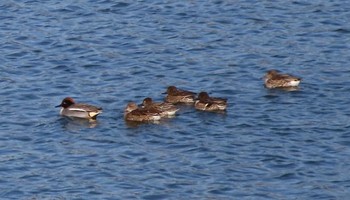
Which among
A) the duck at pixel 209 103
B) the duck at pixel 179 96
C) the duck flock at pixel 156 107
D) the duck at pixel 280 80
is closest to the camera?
the duck flock at pixel 156 107

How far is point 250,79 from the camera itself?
29078 millimetres

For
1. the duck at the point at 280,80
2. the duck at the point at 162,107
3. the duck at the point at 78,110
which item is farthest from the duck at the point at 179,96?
the duck at the point at 280,80

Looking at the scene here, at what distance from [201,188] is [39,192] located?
2899 mm

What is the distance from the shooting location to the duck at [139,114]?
2619 cm

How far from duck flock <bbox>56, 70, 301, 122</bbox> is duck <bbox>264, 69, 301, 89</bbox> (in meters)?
1.75

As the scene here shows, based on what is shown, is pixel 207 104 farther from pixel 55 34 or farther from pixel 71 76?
pixel 55 34

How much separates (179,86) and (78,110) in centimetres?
301

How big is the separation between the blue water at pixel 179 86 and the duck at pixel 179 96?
23 centimetres

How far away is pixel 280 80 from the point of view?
92.2ft

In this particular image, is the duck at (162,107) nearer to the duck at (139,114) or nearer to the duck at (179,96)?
the duck at (139,114)

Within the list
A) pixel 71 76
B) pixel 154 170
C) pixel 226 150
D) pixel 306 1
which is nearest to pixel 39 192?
pixel 154 170

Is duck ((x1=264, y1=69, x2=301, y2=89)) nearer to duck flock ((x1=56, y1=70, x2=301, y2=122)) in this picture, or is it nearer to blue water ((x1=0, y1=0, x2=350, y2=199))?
blue water ((x1=0, y1=0, x2=350, y2=199))

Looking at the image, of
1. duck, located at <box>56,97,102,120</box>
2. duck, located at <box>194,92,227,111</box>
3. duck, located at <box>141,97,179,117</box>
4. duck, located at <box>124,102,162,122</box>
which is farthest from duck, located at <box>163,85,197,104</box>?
duck, located at <box>56,97,102,120</box>

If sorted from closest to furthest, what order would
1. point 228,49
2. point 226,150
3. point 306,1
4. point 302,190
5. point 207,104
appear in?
1. point 302,190
2. point 226,150
3. point 207,104
4. point 228,49
5. point 306,1
